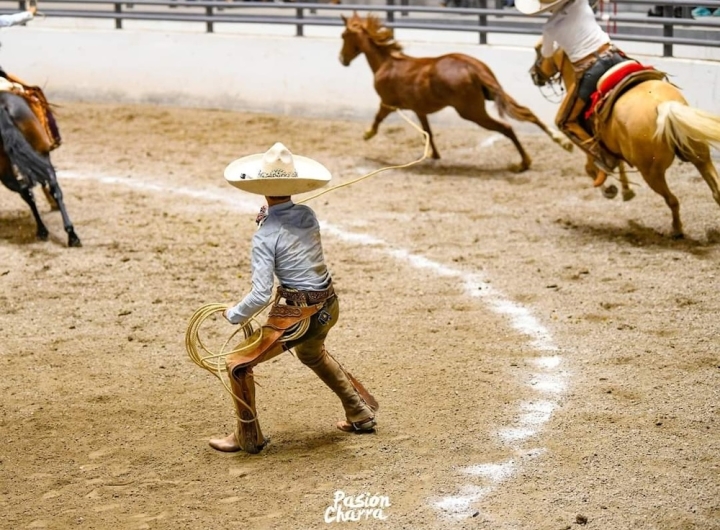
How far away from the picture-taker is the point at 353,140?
12.4m

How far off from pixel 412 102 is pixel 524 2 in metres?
2.70

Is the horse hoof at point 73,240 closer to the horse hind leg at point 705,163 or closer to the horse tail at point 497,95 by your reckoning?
the horse tail at point 497,95

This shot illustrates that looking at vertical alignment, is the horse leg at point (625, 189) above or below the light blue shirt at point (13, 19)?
below

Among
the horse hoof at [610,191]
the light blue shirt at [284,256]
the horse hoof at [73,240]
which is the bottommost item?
the horse hoof at [73,240]

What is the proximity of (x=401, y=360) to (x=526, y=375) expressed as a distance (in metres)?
0.78

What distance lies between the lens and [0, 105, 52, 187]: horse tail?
28.0ft

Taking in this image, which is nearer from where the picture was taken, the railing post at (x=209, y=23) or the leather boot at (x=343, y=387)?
the leather boot at (x=343, y=387)

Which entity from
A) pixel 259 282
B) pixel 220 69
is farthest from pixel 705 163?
pixel 220 69

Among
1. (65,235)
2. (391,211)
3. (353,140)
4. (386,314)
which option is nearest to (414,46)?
(353,140)

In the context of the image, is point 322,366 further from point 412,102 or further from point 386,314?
point 412,102

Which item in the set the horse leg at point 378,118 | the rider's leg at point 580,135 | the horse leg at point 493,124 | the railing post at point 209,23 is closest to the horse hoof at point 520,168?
the horse leg at point 493,124

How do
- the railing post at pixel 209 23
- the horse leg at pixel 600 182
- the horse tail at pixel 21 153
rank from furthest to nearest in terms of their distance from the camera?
the railing post at pixel 209 23 < the horse leg at pixel 600 182 < the horse tail at pixel 21 153

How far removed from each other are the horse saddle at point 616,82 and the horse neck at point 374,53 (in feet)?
11.4

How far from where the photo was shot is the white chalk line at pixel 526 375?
455cm
